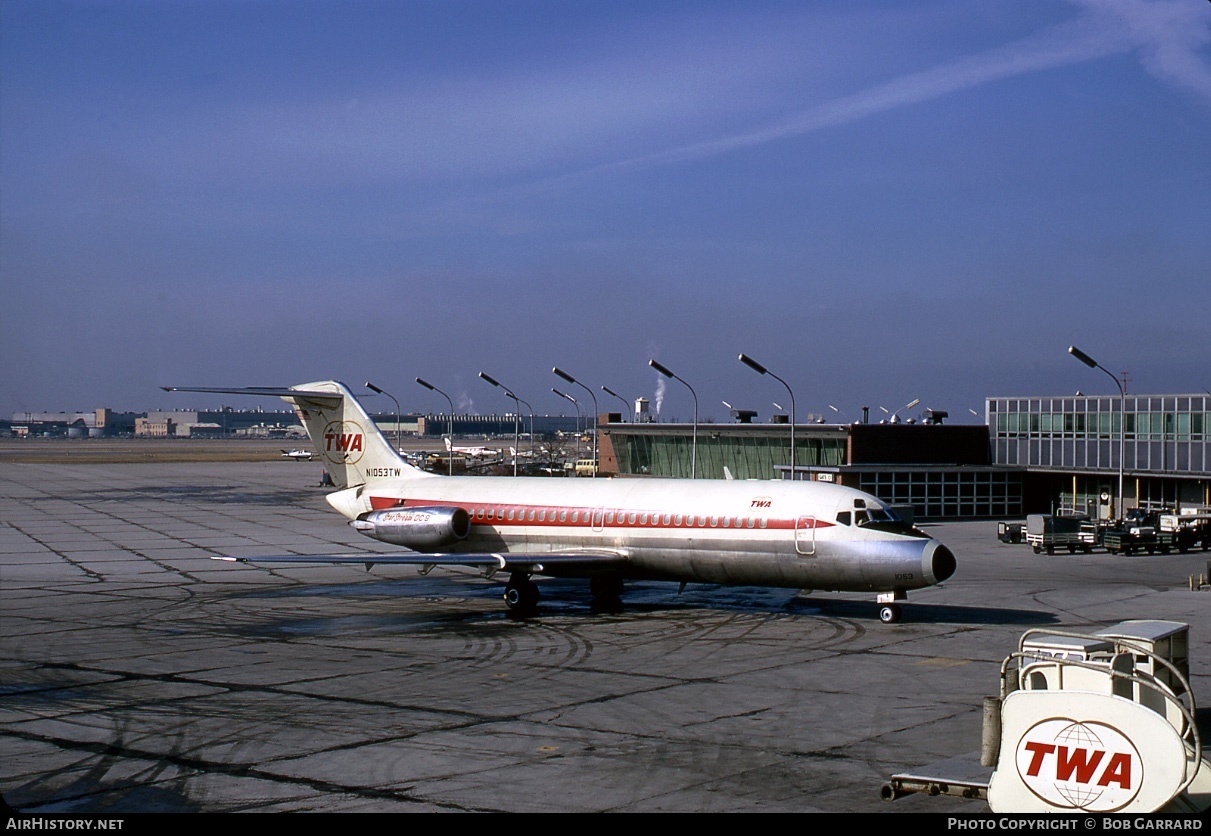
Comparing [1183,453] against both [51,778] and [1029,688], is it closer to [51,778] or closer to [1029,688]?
[1029,688]

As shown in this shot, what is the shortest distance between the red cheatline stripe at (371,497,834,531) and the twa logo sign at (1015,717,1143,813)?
1657 centimetres

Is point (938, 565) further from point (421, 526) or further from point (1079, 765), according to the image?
point (1079, 765)

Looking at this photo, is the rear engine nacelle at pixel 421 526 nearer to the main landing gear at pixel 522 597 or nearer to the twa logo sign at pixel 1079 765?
the main landing gear at pixel 522 597

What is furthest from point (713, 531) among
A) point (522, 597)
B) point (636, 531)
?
point (522, 597)

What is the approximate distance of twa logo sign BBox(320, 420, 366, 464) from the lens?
37.9 m

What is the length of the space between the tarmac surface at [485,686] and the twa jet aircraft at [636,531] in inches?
51.7

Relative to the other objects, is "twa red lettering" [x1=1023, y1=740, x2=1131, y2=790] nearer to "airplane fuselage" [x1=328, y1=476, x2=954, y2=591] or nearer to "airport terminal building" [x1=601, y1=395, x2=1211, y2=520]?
"airplane fuselage" [x1=328, y1=476, x2=954, y2=591]

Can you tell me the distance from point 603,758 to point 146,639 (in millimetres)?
14891

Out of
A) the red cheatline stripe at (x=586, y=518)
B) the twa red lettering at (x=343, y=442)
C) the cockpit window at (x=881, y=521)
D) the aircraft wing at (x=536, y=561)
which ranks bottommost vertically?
the aircraft wing at (x=536, y=561)

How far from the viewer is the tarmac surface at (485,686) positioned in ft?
48.7

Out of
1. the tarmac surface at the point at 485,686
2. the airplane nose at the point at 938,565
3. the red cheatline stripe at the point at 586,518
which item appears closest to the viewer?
the tarmac surface at the point at 485,686

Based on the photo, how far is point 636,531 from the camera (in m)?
30.7

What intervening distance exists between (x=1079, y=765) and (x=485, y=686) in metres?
12.5

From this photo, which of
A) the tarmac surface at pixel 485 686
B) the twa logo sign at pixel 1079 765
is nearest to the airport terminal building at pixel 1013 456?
the tarmac surface at pixel 485 686
